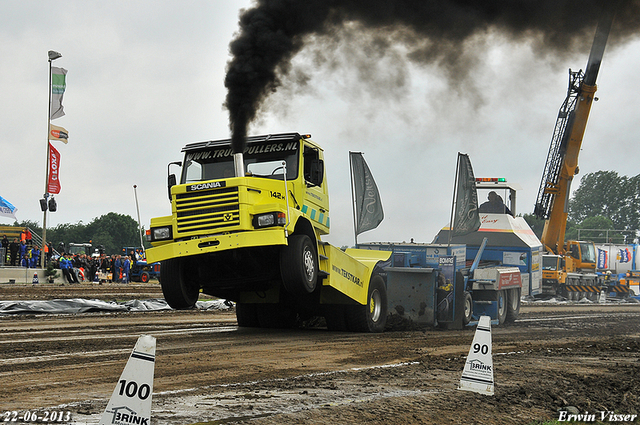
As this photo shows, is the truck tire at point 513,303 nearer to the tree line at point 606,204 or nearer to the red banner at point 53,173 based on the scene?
the red banner at point 53,173

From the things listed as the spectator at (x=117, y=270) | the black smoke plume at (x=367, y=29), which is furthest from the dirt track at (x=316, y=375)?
the spectator at (x=117, y=270)

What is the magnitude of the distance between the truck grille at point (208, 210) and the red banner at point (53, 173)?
26.4 meters

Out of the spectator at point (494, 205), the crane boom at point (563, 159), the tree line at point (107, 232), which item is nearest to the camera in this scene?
the spectator at point (494, 205)

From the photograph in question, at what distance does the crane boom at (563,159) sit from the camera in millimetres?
25141

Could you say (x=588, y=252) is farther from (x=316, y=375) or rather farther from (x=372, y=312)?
(x=316, y=375)

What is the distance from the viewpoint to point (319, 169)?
1113 cm

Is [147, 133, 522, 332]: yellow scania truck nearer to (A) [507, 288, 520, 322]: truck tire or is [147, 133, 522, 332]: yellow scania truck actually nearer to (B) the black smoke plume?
(B) the black smoke plume

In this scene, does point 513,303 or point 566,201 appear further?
point 566,201

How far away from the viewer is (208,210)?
1003 centimetres

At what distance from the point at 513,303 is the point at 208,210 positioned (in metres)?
10.6

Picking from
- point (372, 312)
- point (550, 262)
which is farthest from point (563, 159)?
point (372, 312)

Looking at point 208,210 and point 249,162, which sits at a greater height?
point 249,162

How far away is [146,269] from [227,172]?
29987 mm

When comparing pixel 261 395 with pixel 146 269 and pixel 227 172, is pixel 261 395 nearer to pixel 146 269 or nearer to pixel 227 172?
pixel 227 172
